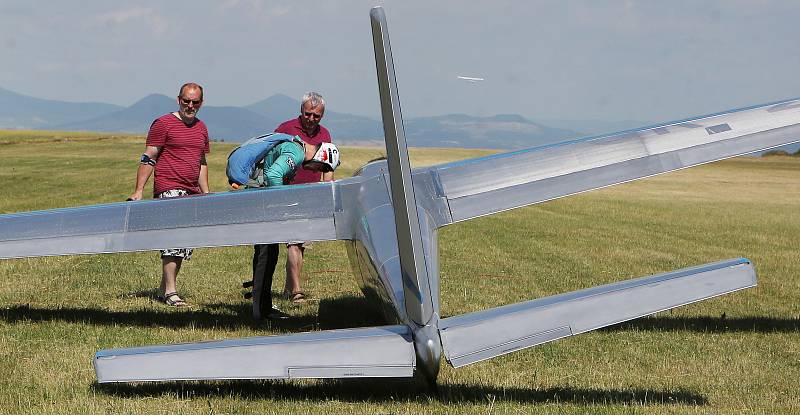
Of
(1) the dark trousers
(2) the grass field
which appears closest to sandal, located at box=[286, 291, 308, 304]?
(2) the grass field

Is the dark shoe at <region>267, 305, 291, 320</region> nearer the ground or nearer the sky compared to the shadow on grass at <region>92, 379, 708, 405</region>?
nearer the ground

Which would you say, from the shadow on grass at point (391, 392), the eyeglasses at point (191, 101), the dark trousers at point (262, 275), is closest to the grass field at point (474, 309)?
the shadow on grass at point (391, 392)

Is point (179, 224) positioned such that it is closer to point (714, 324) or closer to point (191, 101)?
point (191, 101)

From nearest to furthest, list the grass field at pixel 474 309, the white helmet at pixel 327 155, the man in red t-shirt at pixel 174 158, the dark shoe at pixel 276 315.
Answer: the grass field at pixel 474 309, the white helmet at pixel 327 155, the dark shoe at pixel 276 315, the man in red t-shirt at pixel 174 158

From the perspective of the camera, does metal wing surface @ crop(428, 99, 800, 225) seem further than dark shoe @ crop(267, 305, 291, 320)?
No

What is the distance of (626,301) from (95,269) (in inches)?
349

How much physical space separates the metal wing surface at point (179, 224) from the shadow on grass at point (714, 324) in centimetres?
309

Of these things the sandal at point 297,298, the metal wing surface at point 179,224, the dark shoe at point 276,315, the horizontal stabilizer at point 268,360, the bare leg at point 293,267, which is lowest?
the sandal at point 297,298

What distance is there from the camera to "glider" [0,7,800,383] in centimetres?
548

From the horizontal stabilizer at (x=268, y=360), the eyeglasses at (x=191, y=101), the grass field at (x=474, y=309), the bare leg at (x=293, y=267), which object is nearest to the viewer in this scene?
the horizontal stabilizer at (x=268, y=360)

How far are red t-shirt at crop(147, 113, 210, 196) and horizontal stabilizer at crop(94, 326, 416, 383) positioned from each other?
15.1 ft

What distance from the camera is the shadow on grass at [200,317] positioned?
905 centimetres

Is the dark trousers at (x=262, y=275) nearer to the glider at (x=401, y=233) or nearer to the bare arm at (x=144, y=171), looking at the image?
the glider at (x=401, y=233)

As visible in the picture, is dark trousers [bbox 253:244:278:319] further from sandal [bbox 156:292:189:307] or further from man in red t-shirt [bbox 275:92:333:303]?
sandal [bbox 156:292:189:307]
